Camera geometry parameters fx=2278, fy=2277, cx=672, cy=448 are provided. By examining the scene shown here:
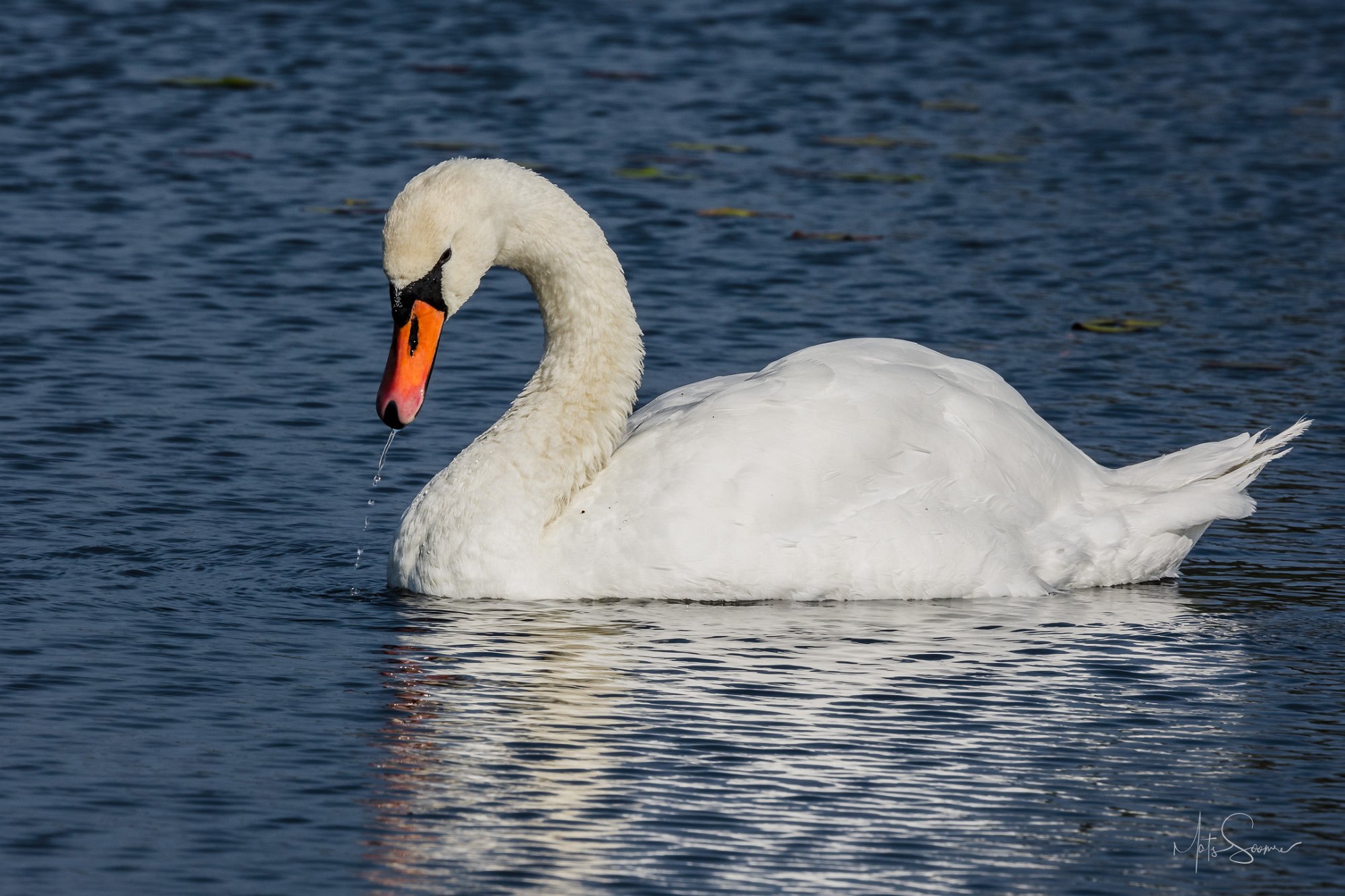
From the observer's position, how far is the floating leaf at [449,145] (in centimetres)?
1812

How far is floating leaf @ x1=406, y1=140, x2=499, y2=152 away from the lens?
18125 mm

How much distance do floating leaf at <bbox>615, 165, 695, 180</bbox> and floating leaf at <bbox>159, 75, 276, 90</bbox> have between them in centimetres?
415

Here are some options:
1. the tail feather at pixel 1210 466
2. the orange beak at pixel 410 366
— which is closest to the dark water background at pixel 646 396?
the tail feather at pixel 1210 466

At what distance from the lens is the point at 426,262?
9.23 meters

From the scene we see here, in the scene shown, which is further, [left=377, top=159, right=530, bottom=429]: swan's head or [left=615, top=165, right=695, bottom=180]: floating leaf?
[left=615, top=165, right=695, bottom=180]: floating leaf

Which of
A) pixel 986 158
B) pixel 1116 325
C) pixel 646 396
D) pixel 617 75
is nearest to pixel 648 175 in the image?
pixel 986 158


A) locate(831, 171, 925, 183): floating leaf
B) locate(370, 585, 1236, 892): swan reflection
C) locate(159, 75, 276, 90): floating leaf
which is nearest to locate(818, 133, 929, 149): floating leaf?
locate(831, 171, 925, 183): floating leaf

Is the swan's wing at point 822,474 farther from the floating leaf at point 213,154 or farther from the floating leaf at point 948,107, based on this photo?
the floating leaf at point 948,107

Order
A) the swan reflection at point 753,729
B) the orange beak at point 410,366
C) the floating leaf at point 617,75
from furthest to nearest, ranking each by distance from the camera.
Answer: the floating leaf at point 617,75
the orange beak at point 410,366
the swan reflection at point 753,729

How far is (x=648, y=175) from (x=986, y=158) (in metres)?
2.83

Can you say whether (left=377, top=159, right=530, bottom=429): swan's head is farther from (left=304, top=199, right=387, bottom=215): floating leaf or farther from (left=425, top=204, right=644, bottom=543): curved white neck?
(left=304, top=199, right=387, bottom=215): floating leaf

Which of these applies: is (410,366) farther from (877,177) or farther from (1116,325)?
(877,177)

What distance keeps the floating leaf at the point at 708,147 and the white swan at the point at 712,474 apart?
8704 millimetres

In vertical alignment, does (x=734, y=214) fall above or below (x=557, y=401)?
below
